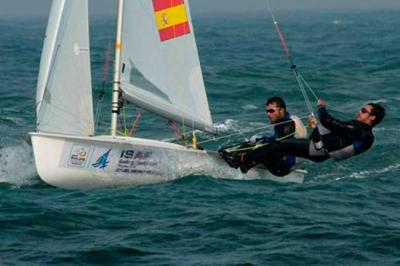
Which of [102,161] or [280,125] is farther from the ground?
[280,125]

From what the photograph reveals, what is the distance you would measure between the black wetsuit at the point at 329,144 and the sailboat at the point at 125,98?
2.10ft

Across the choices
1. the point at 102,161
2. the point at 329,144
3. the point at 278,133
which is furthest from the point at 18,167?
the point at 329,144

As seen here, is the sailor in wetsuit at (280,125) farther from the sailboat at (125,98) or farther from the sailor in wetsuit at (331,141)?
the sailboat at (125,98)

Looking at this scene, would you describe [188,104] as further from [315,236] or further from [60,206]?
[315,236]

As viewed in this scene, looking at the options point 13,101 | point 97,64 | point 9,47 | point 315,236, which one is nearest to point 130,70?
point 315,236

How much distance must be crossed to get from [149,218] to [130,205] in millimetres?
673

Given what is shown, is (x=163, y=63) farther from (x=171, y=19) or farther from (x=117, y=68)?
(x=117, y=68)

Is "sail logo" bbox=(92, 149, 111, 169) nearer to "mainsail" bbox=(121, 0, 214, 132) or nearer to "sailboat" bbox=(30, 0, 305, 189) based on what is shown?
"sailboat" bbox=(30, 0, 305, 189)

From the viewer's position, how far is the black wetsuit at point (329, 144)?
40.4ft

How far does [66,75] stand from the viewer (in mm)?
12727

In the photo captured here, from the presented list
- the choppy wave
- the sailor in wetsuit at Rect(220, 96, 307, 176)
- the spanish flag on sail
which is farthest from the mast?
the sailor in wetsuit at Rect(220, 96, 307, 176)

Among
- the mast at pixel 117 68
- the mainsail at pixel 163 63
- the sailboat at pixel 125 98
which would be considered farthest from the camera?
the mainsail at pixel 163 63

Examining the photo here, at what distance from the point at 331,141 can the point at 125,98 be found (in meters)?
2.83

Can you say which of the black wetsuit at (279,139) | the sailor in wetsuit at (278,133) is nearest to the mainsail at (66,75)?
the sailor in wetsuit at (278,133)
